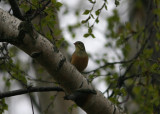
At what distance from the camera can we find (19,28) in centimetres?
237

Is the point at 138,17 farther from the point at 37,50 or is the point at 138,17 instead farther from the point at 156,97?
the point at 37,50

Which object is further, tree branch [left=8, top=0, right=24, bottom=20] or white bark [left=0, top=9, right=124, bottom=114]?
tree branch [left=8, top=0, right=24, bottom=20]

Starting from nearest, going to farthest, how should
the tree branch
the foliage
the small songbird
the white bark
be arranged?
the white bark → the tree branch → the foliage → the small songbird

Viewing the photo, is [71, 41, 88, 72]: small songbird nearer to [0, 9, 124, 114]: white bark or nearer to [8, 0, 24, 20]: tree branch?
[0, 9, 124, 114]: white bark

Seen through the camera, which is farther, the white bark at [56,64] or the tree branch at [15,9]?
the tree branch at [15,9]

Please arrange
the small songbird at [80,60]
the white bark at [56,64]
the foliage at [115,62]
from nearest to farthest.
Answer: the white bark at [56,64] → the foliage at [115,62] → the small songbird at [80,60]

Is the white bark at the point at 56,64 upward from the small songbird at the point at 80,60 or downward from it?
downward

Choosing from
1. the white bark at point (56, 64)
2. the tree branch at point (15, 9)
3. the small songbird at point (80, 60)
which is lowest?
the white bark at point (56, 64)

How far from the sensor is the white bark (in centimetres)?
238

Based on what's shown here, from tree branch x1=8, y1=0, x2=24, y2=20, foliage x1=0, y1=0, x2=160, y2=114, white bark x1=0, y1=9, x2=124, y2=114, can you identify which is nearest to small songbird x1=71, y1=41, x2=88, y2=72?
foliage x1=0, y1=0, x2=160, y2=114

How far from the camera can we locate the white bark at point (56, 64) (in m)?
2.38

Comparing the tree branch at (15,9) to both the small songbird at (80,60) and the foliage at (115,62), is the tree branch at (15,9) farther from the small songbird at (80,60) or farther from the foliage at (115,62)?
the small songbird at (80,60)

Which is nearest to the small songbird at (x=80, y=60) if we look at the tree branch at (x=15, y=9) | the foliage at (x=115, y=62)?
the foliage at (x=115, y=62)

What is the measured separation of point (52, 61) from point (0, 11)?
0.60 m
